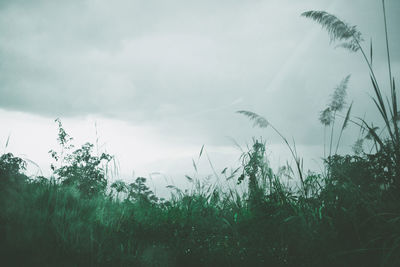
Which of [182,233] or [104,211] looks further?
[104,211]

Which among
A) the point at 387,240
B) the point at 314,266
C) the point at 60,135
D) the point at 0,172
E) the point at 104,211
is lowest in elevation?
the point at 314,266

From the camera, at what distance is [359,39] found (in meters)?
3.27

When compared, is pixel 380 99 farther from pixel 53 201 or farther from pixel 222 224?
pixel 53 201

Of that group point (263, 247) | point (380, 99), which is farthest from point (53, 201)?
point (380, 99)

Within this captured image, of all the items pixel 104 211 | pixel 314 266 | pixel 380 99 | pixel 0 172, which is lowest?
pixel 314 266

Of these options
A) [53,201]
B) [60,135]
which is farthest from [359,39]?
[60,135]

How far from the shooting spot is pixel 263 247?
211 cm

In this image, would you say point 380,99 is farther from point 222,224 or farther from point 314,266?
point 222,224

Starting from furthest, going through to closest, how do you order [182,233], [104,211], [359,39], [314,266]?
[359,39] < [104,211] < [182,233] < [314,266]

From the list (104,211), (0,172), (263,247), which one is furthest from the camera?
(0,172)

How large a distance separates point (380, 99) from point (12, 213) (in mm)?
3799

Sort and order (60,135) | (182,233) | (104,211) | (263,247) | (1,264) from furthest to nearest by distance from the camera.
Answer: (60,135)
(104,211)
(182,233)
(263,247)
(1,264)

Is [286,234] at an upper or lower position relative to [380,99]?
lower

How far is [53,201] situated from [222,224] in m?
1.76
